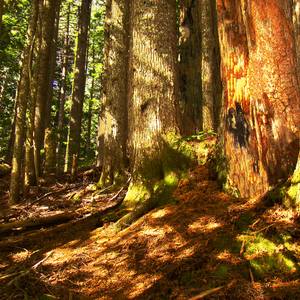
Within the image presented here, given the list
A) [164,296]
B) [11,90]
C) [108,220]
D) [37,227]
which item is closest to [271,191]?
[164,296]

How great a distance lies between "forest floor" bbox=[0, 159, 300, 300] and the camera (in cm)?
309

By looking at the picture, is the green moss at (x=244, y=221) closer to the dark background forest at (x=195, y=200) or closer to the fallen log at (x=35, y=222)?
the dark background forest at (x=195, y=200)

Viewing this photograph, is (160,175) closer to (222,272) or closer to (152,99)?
(152,99)

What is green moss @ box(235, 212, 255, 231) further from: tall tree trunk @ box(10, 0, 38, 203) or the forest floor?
tall tree trunk @ box(10, 0, 38, 203)

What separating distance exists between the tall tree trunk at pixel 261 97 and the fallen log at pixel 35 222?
295 cm

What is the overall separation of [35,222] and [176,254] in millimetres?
2897

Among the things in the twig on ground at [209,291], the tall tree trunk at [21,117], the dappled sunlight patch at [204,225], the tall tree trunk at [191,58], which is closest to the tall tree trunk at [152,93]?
the dappled sunlight patch at [204,225]

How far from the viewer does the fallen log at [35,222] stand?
5590 mm

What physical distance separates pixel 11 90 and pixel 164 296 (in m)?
29.0

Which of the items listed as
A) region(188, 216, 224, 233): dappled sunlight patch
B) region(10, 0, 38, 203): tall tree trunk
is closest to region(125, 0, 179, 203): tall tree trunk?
region(188, 216, 224, 233): dappled sunlight patch

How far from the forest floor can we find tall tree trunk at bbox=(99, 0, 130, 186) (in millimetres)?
2891

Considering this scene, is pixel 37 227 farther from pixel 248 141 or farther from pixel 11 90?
pixel 11 90

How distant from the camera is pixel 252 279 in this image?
2977 mm

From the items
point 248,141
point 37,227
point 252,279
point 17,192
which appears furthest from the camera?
point 17,192
